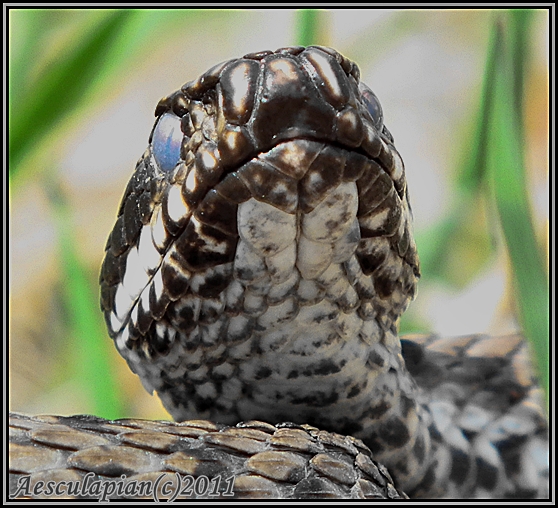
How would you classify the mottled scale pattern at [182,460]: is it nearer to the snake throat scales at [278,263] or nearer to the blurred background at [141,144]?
the snake throat scales at [278,263]

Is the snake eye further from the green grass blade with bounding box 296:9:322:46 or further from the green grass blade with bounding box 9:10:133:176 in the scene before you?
the green grass blade with bounding box 9:10:133:176

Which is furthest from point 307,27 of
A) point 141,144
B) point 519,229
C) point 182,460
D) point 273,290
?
point 182,460

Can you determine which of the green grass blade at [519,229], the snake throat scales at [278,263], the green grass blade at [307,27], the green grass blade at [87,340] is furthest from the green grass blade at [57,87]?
the green grass blade at [519,229]

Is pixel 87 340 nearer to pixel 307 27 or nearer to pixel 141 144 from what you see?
pixel 307 27

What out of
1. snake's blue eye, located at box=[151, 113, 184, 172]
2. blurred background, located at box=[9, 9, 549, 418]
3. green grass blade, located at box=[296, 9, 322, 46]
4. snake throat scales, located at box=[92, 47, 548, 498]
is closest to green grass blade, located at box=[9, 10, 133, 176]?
blurred background, located at box=[9, 9, 549, 418]
